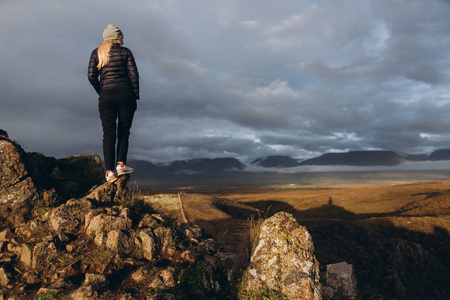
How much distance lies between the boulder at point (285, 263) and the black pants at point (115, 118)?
5.06 m

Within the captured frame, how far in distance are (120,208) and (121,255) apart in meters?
1.96

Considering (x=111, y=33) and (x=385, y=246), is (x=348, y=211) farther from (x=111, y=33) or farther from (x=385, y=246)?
(x=111, y=33)

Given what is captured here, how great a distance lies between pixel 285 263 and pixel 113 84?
680 cm

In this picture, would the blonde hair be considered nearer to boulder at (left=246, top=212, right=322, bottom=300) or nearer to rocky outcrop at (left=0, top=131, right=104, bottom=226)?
rocky outcrop at (left=0, top=131, right=104, bottom=226)

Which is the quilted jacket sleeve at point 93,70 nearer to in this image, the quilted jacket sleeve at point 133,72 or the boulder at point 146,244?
the quilted jacket sleeve at point 133,72

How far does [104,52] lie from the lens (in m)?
7.73

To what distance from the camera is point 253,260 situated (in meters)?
6.53

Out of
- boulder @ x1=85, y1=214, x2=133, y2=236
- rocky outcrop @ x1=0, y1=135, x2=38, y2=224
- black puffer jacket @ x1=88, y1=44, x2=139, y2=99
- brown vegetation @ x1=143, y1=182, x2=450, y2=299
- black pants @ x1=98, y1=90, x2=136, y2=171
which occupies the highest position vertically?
black puffer jacket @ x1=88, y1=44, x2=139, y2=99

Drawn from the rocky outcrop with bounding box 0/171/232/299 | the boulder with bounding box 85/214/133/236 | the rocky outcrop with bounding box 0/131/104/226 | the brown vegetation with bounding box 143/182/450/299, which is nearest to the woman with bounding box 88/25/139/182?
the boulder with bounding box 85/214/133/236

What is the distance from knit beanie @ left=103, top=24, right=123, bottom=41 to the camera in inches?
312

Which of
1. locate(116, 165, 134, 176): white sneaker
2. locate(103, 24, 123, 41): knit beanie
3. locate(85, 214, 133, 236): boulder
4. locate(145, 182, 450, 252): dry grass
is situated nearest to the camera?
locate(85, 214, 133, 236): boulder

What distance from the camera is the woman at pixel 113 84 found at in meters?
7.66

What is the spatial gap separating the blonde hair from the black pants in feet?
2.83

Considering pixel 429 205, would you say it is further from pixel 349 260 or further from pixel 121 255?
pixel 121 255
